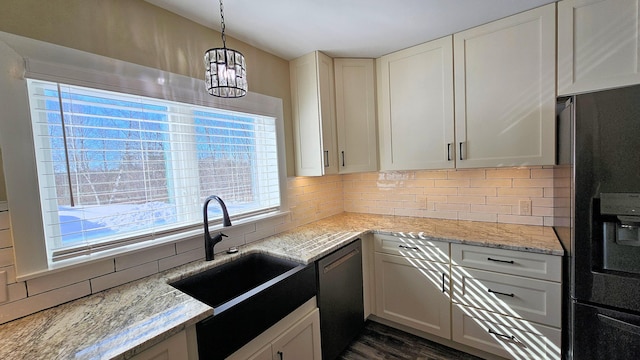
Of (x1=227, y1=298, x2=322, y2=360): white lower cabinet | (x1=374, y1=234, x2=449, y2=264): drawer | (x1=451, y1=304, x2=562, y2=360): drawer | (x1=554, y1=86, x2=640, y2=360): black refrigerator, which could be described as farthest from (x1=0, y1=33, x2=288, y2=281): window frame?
(x1=554, y1=86, x2=640, y2=360): black refrigerator

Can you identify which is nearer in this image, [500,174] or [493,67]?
[493,67]

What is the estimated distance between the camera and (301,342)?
1512 mm

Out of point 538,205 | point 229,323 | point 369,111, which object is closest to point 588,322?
point 538,205

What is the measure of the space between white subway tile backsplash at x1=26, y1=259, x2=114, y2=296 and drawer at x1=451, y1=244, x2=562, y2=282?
79.7 inches

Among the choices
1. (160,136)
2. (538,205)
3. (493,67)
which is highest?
(493,67)

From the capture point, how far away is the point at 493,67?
1829 mm

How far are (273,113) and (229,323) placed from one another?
1520mm

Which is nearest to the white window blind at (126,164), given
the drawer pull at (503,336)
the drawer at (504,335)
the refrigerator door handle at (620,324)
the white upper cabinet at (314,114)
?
the white upper cabinet at (314,114)

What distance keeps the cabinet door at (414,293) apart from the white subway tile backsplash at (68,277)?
1.76 m

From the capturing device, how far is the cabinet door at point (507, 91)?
Result: 1.67 metres

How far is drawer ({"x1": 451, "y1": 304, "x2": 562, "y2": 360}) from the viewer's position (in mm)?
1568

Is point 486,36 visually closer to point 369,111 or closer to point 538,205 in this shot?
point 369,111

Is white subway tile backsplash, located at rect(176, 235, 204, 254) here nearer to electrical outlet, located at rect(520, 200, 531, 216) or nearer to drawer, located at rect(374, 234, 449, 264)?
drawer, located at rect(374, 234, 449, 264)

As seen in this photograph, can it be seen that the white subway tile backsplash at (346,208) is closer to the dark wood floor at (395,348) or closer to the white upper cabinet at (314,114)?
the white upper cabinet at (314,114)
